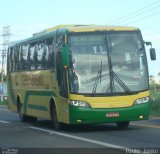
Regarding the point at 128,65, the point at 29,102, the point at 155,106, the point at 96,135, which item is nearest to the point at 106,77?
the point at 128,65

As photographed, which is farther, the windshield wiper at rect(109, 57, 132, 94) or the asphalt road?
the windshield wiper at rect(109, 57, 132, 94)

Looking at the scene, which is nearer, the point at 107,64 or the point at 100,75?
the point at 100,75

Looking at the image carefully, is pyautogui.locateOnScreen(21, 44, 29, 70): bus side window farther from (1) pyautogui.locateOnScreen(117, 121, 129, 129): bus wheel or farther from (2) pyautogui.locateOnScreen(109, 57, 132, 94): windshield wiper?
(2) pyautogui.locateOnScreen(109, 57, 132, 94): windshield wiper

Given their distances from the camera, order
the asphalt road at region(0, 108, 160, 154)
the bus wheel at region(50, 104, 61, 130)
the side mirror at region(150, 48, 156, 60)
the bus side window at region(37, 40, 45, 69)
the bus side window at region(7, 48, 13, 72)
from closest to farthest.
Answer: the asphalt road at region(0, 108, 160, 154) < the side mirror at region(150, 48, 156, 60) < the bus wheel at region(50, 104, 61, 130) < the bus side window at region(37, 40, 45, 69) < the bus side window at region(7, 48, 13, 72)

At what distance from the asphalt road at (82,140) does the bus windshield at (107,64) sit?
140cm

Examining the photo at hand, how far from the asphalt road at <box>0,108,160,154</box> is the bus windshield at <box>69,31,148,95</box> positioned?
4.59 ft

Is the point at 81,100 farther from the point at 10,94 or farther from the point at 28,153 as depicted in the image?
the point at 10,94

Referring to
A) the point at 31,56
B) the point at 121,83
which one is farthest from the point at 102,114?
the point at 31,56

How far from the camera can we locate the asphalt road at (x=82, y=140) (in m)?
13.7

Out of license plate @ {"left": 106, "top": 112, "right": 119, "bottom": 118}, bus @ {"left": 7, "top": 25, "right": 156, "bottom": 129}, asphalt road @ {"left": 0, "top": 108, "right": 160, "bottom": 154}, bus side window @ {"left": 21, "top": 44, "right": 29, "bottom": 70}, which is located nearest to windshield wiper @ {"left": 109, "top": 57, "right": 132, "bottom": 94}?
bus @ {"left": 7, "top": 25, "right": 156, "bottom": 129}

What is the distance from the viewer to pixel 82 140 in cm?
1605

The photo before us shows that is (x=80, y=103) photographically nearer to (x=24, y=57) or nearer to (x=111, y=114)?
(x=111, y=114)

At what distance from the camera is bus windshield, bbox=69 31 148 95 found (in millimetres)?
18266

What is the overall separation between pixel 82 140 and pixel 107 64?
3277 mm
